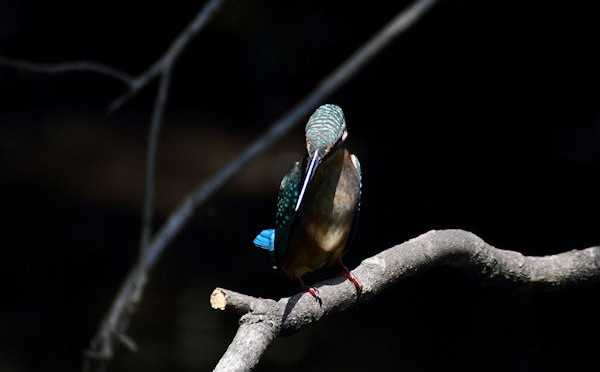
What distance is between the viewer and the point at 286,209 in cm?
255

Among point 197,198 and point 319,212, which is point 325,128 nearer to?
point 319,212

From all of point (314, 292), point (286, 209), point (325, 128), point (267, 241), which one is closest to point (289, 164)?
point (267, 241)

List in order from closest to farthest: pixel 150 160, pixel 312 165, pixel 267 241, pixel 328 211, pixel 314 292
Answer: pixel 314 292 → pixel 312 165 → pixel 328 211 → pixel 267 241 → pixel 150 160

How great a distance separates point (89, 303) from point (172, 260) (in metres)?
0.65

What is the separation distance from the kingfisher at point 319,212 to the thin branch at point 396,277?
13cm

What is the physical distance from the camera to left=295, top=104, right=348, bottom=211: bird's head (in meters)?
2.26

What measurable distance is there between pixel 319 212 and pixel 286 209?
104mm

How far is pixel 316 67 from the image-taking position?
26.2 feet

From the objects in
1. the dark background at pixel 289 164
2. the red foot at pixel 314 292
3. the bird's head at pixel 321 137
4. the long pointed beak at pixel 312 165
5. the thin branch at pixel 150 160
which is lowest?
the red foot at pixel 314 292

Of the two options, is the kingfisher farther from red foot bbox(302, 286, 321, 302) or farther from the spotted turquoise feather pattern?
red foot bbox(302, 286, 321, 302)

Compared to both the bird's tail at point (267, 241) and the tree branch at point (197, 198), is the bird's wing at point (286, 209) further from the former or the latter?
the tree branch at point (197, 198)

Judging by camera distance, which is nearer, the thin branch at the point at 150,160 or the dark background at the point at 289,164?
the thin branch at the point at 150,160

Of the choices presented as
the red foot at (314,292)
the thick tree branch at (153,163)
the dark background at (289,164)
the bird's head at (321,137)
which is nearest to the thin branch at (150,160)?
the thick tree branch at (153,163)

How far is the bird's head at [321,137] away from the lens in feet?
7.42
